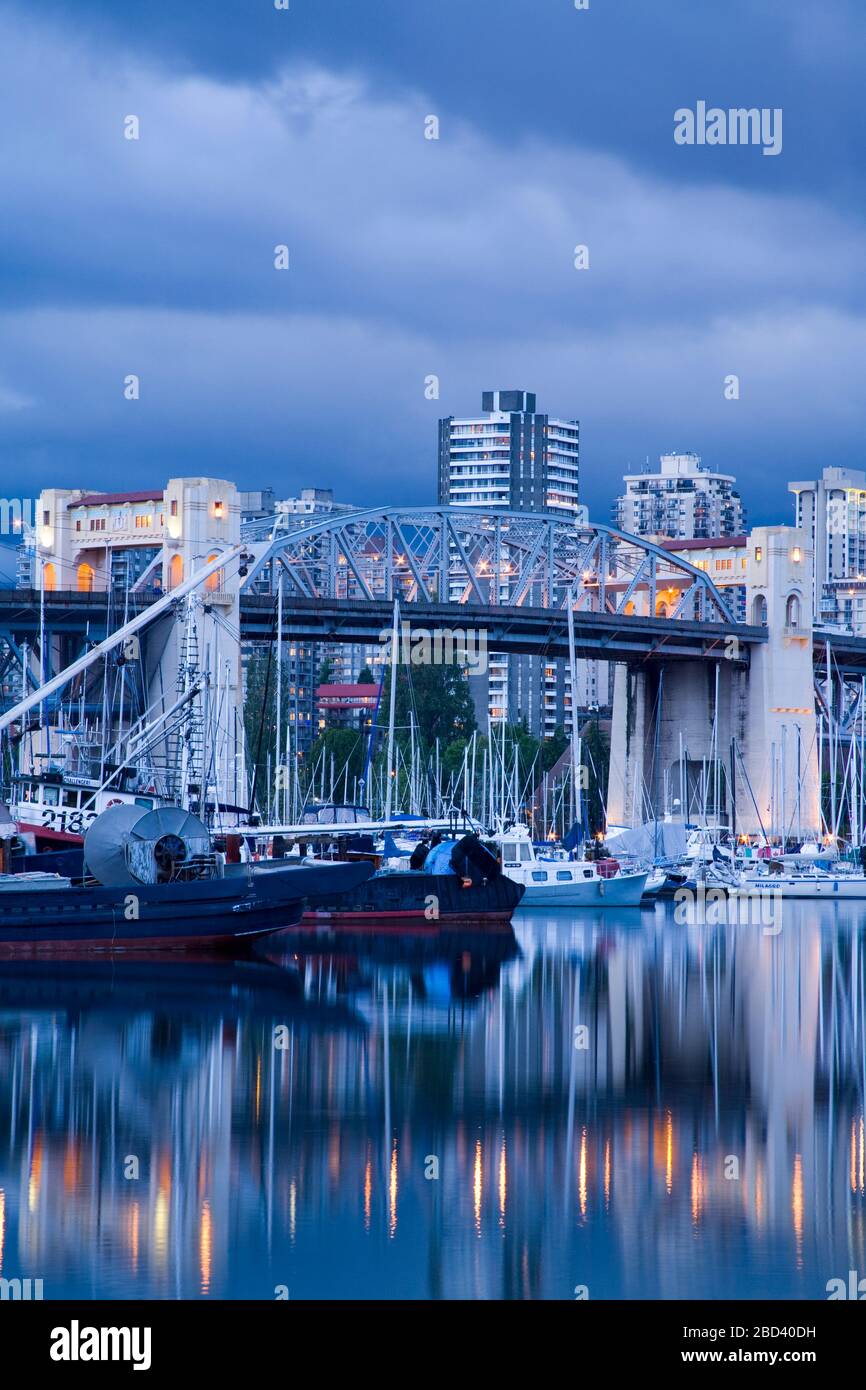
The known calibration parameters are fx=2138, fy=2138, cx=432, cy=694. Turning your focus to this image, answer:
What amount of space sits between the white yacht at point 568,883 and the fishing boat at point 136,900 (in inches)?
1289

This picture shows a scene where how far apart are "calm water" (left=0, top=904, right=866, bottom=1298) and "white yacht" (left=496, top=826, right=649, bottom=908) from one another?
32.2 metres

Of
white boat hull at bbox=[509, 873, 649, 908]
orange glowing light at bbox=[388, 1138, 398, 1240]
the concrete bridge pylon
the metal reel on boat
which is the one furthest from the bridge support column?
orange glowing light at bbox=[388, 1138, 398, 1240]

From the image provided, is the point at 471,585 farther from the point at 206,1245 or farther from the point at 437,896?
the point at 206,1245

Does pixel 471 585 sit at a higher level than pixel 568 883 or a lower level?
higher

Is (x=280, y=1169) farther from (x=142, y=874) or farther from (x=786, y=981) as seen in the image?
(x=786, y=981)

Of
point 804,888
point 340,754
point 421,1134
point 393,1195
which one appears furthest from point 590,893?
point 340,754

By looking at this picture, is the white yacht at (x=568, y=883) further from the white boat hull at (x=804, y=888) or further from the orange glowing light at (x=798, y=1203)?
the orange glowing light at (x=798, y=1203)

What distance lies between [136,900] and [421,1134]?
21.7 meters

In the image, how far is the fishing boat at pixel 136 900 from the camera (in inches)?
1975

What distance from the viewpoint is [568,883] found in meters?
83.7

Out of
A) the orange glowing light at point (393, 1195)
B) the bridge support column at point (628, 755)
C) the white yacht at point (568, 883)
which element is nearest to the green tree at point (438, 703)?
the bridge support column at point (628, 755)

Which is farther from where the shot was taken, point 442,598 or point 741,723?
point 741,723

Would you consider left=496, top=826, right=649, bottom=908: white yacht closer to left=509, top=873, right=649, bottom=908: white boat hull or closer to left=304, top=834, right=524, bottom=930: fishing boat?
left=509, top=873, right=649, bottom=908: white boat hull

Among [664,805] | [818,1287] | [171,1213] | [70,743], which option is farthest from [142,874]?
[664,805]
